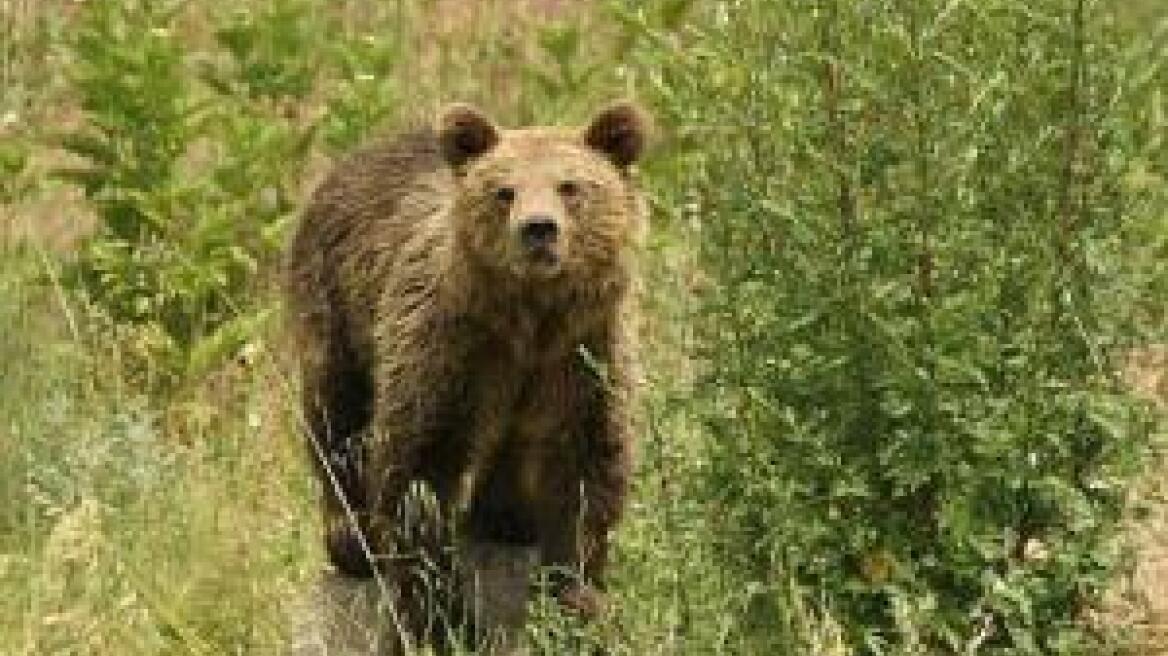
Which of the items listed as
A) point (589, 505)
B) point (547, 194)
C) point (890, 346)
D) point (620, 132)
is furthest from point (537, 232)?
point (890, 346)

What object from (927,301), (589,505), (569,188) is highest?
(569,188)

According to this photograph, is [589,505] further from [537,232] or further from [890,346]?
[890,346]

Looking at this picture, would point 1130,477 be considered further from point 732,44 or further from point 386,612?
point 386,612

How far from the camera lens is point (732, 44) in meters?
6.20

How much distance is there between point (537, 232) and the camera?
6.77 metres

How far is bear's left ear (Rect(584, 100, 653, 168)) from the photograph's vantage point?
713 cm

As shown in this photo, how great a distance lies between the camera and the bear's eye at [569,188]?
22.7 ft

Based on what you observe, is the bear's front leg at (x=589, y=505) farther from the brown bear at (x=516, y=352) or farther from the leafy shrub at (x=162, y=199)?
the leafy shrub at (x=162, y=199)

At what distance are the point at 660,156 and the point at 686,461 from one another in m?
4.96

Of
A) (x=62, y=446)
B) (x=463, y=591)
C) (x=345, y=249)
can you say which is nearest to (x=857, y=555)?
(x=463, y=591)

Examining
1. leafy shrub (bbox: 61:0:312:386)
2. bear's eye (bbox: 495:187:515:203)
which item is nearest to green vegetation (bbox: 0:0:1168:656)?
bear's eye (bbox: 495:187:515:203)

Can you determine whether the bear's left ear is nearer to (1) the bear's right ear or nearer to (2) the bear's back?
(1) the bear's right ear

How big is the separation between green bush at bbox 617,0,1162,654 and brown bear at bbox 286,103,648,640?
27.3 inches

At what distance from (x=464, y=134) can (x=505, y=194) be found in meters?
0.30
